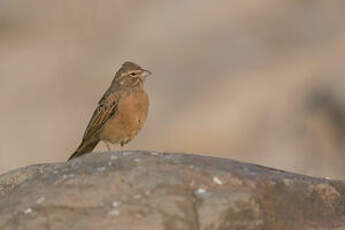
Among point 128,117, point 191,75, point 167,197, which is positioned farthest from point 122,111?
point 191,75

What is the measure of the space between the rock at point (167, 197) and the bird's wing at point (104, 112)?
3548mm

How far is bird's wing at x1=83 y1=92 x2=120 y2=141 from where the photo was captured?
1420cm

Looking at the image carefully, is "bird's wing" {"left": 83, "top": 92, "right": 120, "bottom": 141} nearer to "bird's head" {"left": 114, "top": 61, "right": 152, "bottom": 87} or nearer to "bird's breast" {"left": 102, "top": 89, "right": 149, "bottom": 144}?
"bird's breast" {"left": 102, "top": 89, "right": 149, "bottom": 144}

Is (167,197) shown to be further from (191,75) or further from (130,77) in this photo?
(191,75)

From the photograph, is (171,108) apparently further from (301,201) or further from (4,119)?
(301,201)

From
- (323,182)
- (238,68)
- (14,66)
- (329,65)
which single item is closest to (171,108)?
(238,68)

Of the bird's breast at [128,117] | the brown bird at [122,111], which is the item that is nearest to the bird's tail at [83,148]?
the brown bird at [122,111]

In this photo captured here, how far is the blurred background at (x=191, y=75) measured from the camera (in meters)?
21.2

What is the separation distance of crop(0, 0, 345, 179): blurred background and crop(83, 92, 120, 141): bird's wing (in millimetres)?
5887

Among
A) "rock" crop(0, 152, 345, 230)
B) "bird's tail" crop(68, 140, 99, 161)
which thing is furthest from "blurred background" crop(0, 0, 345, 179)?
"rock" crop(0, 152, 345, 230)

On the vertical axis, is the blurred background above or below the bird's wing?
below

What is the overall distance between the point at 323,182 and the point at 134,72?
171 inches

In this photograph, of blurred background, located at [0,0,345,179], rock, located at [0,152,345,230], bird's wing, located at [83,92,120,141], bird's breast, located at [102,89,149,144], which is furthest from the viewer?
blurred background, located at [0,0,345,179]

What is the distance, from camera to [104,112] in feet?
46.6
